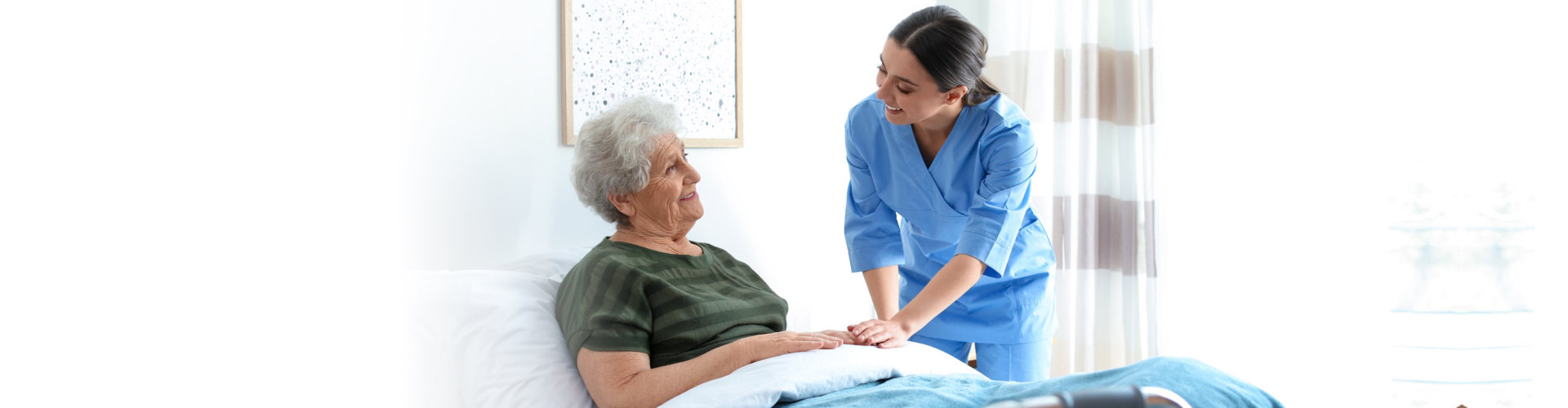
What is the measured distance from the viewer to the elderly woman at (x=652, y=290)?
4.31ft

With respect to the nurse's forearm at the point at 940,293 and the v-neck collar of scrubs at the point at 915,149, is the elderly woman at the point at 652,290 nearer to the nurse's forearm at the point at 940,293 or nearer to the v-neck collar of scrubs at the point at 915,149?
the nurse's forearm at the point at 940,293

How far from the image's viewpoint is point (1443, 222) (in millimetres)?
2078

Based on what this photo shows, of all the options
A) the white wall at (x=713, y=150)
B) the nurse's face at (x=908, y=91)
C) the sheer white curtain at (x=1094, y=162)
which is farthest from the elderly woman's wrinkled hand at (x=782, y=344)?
the sheer white curtain at (x=1094, y=162)

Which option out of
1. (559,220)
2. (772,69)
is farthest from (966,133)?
(559,220)

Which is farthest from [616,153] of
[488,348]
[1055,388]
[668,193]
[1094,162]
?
[1094,162]

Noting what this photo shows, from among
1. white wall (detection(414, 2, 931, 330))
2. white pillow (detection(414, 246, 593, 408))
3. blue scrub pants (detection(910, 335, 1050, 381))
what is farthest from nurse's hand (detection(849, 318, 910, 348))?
white wall (detection(414, 2, 931, 330))

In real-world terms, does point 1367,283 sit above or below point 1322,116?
below

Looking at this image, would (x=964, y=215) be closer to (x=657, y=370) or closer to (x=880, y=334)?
(x=880, y=334)

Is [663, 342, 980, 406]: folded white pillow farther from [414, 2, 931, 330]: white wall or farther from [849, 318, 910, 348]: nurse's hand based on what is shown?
[414, 2, 931, 330]: white wall

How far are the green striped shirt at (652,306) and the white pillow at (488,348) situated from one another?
0.15ft

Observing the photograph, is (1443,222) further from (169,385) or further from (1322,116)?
(169,385)

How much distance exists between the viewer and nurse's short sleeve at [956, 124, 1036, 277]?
1547 millimetres

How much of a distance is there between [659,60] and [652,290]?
62cm

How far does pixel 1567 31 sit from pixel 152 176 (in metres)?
2.50
